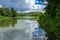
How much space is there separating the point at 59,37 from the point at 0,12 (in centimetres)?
6301

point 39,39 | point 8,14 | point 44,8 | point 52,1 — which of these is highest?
point 52,1

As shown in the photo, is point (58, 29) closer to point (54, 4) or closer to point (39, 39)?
point (54, 4)

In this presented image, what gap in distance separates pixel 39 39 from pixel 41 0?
3024mm

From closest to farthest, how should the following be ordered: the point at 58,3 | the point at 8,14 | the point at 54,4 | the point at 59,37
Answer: the point at 59,37
the point at 58,3
the point at 54,4
the point at 8,14

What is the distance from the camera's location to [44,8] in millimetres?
17203

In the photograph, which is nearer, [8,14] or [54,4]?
[54,4]

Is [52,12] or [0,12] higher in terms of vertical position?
[52,12]

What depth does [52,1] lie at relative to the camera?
14.5 metres

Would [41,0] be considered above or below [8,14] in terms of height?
above

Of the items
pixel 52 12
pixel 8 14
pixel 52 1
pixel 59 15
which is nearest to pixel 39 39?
pixel 52 12

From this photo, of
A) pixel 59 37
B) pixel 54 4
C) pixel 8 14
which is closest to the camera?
pixel 59 37

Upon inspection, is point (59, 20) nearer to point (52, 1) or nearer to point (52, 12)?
point (52, 1)

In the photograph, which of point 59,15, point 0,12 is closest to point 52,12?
point 59,15

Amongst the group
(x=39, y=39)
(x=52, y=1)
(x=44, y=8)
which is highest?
(x=52, y=1)
